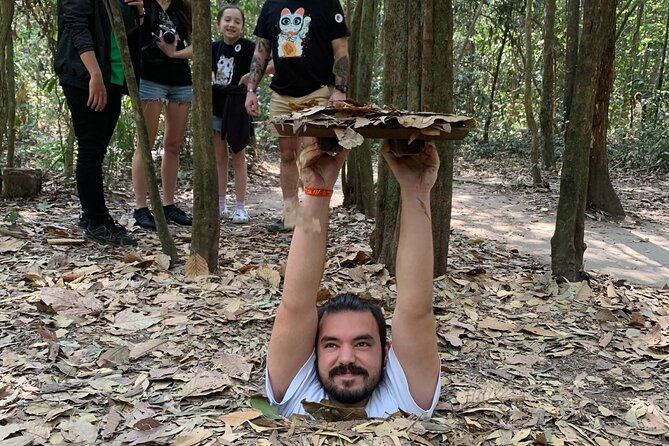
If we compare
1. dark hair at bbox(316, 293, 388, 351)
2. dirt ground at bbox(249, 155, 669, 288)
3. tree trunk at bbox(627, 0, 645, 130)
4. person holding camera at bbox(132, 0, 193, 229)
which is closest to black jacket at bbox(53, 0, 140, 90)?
person holding camera at bbox(132, 0, 193, 229)

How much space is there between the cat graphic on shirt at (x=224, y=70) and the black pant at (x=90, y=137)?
1.58 metres

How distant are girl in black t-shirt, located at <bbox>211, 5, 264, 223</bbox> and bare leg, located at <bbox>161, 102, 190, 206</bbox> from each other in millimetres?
602

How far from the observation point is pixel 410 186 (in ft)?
8.01

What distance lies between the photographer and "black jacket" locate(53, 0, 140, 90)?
4.06m

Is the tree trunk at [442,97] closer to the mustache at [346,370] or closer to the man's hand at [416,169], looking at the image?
the man's hand at [416,169]

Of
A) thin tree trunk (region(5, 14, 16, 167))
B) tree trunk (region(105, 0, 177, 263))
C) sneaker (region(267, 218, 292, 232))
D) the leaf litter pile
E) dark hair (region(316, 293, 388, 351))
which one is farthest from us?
thin tree trunk (region(5, 14, 16, 167))

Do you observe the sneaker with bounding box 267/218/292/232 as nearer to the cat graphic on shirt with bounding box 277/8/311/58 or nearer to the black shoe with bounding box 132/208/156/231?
the black shoe with bounding box 132/208/156/231

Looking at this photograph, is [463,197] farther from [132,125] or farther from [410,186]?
[410,186]

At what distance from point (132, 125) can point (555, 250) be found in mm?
5721

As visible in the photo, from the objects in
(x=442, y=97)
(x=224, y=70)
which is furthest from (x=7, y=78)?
(x=442, y=97)

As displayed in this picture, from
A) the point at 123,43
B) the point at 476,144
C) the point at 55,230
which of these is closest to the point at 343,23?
the point at 123,43

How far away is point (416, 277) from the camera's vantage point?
2.45 m

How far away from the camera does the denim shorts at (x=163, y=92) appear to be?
15.9 feet

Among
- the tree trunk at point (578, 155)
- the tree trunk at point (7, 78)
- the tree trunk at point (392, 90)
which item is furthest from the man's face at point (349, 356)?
the tree trunk at point (7, 78)
